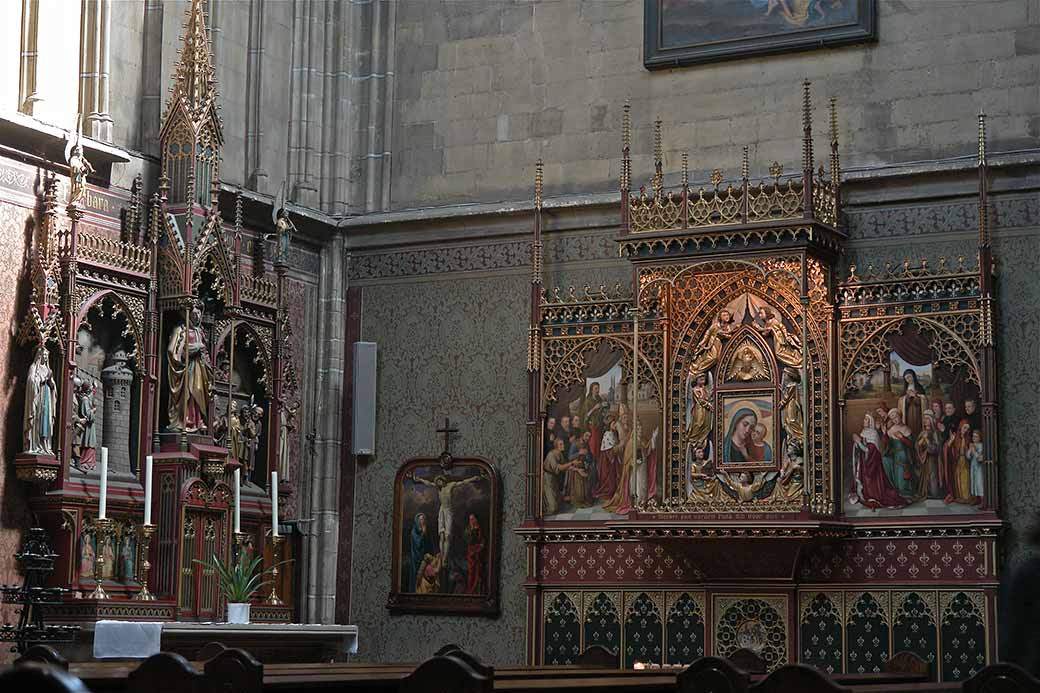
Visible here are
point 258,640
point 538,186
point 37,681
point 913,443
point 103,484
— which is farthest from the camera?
point 538,186

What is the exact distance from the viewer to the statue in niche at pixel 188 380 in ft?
45.3

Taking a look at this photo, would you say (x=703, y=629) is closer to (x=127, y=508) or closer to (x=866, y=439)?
(x=866, y=439)

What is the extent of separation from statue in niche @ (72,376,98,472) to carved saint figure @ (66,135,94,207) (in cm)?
151

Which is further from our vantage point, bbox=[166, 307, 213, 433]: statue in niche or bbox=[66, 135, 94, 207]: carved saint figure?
bbox=[166, 307, 213, 433]: statue in niche

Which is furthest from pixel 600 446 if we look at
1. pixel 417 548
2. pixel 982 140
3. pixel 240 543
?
pixel 982 140

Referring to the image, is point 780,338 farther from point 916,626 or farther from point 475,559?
point 475,559

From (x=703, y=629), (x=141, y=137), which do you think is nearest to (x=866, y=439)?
(x=703, y=629)

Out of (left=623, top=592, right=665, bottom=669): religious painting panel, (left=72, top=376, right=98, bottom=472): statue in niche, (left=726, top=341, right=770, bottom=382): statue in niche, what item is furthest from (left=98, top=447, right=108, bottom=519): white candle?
(left=726, top=341, right=770, bottom=382): statue in niche

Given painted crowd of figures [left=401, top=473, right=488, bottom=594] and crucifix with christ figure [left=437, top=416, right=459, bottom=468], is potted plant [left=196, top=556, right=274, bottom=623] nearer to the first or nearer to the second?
painted crowd of figures [left=401, top=473, right=488, bottom=594]

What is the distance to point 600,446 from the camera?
50.3ft

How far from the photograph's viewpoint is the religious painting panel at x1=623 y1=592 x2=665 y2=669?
14.7 meters

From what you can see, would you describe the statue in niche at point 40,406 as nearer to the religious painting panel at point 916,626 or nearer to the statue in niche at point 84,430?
the statue in niche at point 84,430

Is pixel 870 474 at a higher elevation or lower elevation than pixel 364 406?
lower

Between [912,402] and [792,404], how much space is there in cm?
106
